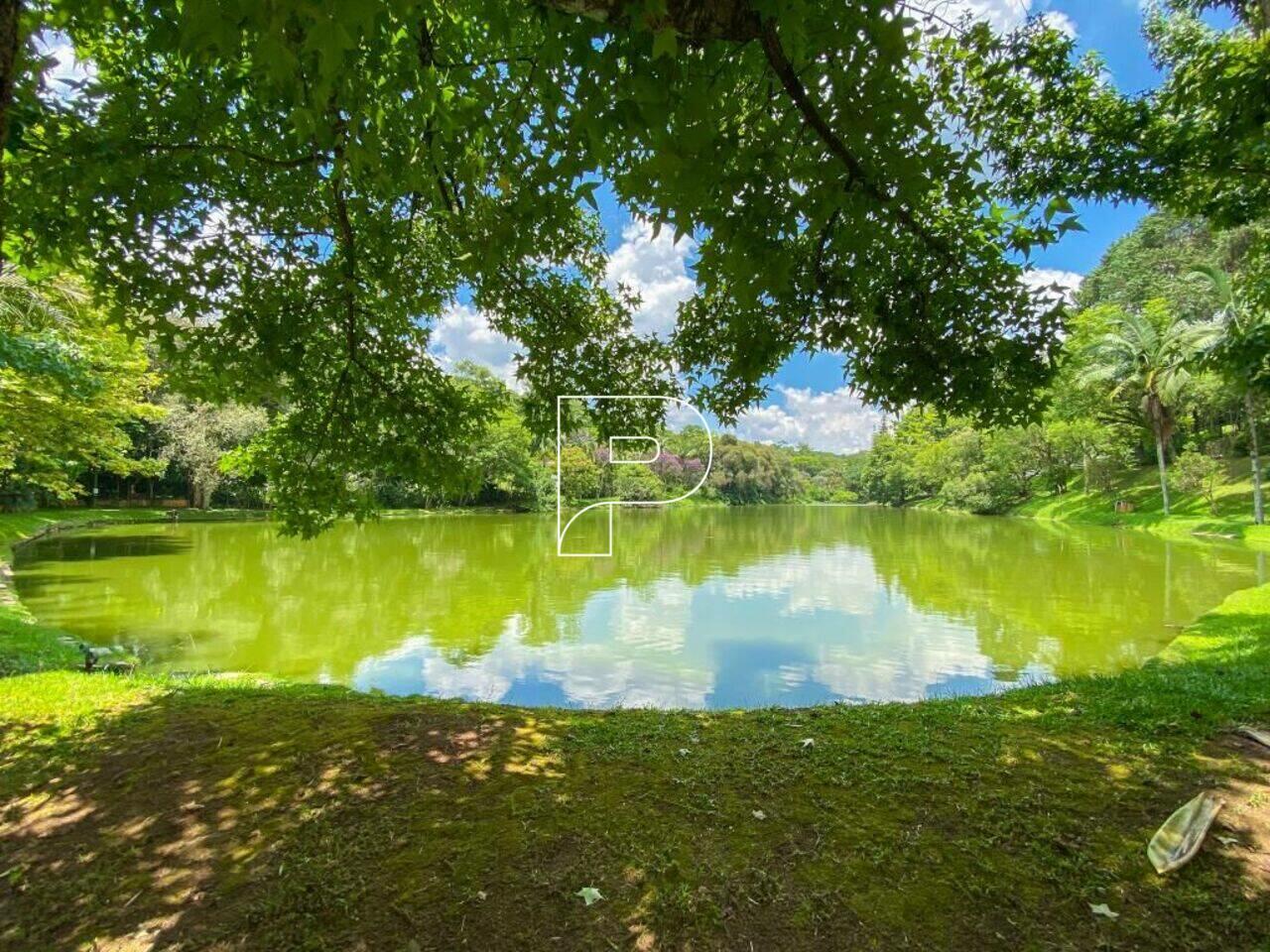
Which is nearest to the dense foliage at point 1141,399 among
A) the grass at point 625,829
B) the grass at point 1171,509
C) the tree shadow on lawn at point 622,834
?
the grass at point 1171,509

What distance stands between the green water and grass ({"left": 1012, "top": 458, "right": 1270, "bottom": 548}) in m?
2.97

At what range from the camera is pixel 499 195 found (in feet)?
12.3

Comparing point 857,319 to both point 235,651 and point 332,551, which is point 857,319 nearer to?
point 235,651

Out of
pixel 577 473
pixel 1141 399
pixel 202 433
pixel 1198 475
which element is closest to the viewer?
pixel 1198 475

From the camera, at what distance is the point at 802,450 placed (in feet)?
393

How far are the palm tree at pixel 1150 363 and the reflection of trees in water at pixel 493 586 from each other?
5.02 m

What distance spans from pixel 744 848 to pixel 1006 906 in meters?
0.92

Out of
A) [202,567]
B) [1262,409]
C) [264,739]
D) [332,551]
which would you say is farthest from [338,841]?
[1262,409]

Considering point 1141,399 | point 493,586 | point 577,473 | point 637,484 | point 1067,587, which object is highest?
point 1141,399

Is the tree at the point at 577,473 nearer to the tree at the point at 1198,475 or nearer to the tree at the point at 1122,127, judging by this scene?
the tree at the point at 1198,475

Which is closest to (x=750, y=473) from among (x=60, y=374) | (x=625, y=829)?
(x=60, y=374)

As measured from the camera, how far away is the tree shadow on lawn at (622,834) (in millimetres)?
2104

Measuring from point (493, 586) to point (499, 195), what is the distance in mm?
10932

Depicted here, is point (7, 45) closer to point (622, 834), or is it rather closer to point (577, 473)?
point (622, 834)
